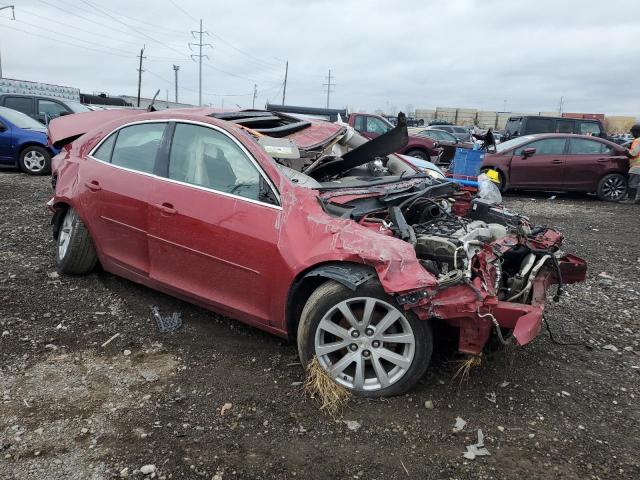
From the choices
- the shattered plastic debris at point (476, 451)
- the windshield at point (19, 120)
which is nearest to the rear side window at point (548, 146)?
the shattered plastic debris at point (476, 451)

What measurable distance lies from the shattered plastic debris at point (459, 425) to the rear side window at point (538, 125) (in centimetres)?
1348

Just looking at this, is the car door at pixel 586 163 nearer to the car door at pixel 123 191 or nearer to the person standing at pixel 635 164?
the person standing at pixel 635 164

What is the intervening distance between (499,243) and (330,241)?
48.5 inches

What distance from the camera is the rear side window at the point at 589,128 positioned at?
1455 cm

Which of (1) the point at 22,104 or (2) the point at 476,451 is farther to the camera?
(1) the point at 22,104

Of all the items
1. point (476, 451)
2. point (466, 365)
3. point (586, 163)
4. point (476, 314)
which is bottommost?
point (476, 451)

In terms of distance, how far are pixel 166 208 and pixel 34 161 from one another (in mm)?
8566

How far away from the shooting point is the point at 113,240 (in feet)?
13.5

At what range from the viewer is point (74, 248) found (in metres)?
4.44

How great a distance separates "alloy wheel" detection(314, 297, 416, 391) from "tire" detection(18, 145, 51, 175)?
967cm

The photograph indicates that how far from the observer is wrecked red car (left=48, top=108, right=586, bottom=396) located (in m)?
2.90

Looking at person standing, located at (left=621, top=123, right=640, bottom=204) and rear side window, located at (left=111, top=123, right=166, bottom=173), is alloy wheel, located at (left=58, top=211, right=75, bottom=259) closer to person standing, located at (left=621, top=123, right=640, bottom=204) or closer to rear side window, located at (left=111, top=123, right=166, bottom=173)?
rear side window, located at (left=111, top=123, right=166, bottom=173)

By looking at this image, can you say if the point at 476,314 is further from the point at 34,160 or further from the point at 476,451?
the point at 34,160

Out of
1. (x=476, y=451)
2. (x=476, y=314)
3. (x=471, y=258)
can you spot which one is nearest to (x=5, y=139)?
(x=471, y=258)
